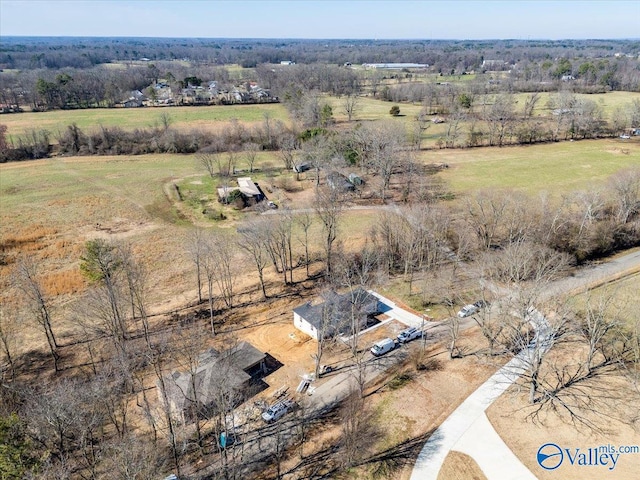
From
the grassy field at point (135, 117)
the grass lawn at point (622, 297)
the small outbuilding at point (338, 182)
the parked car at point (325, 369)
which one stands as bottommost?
the parked car at point (325, 369)

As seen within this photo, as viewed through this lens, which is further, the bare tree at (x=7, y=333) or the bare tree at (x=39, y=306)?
the bare tree at (x=7, y=333)

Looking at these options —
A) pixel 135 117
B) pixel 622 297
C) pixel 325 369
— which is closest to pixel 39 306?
pixel 325 369

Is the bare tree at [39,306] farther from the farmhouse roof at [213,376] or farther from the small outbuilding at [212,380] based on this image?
the farmhouse roof at [213,376]

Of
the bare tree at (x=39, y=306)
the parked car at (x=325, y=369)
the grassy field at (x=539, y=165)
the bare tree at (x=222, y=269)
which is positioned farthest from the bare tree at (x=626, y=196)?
the bare tree at (x=39, y=306)

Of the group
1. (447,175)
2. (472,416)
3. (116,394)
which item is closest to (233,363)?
(116,394)

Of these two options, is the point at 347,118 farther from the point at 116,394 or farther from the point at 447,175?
the point at 116,394

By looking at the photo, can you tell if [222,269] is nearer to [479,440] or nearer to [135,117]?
[479,440]

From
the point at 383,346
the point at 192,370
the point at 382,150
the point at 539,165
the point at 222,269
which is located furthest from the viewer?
the point at 539,165
